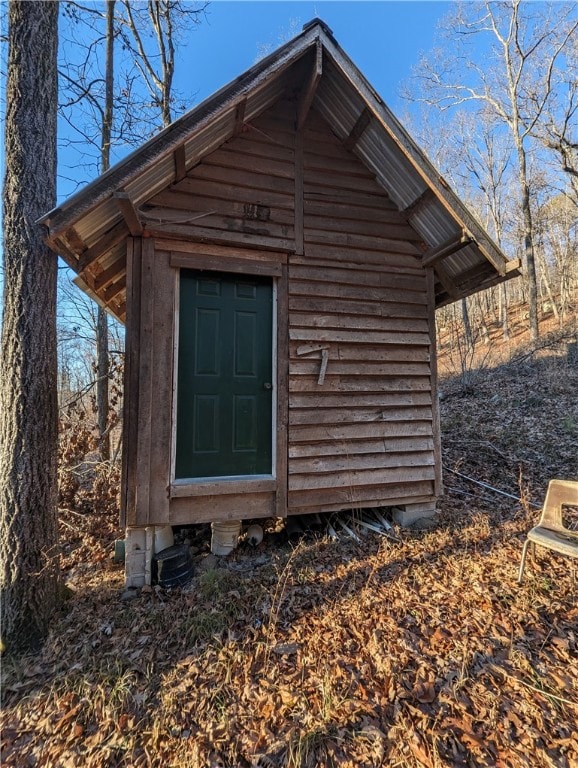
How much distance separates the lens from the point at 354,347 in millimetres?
4352

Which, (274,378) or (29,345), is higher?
(29,345)

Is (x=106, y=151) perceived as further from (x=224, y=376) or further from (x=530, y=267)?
(x=530, y=267)

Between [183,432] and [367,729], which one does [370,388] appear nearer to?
[183,432]

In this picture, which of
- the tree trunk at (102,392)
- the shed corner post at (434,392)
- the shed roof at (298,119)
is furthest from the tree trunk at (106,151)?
the shed corner post at (434,392)

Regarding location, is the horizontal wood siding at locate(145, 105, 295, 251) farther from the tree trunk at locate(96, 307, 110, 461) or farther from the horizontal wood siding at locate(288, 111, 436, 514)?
the tree trunk at locate(96, 307, 110, 461)

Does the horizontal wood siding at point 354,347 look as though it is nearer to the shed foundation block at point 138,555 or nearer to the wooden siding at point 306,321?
→ the wooden siding at point 306,321

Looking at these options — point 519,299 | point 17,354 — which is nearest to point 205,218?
point 17,354

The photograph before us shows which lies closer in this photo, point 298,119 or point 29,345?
point 29,345

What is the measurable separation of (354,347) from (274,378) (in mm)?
1027

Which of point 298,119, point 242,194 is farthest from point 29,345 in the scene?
point 298,119

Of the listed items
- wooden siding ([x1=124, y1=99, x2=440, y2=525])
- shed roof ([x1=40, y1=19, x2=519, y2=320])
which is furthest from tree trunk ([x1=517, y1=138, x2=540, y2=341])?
wooden siding ([x1=124, y1=99, x2=440, y2=525])

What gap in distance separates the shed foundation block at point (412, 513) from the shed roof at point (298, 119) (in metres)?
2.72

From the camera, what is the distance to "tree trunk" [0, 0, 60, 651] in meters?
2.99

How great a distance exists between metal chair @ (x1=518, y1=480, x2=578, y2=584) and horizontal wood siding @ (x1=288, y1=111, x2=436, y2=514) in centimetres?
142
